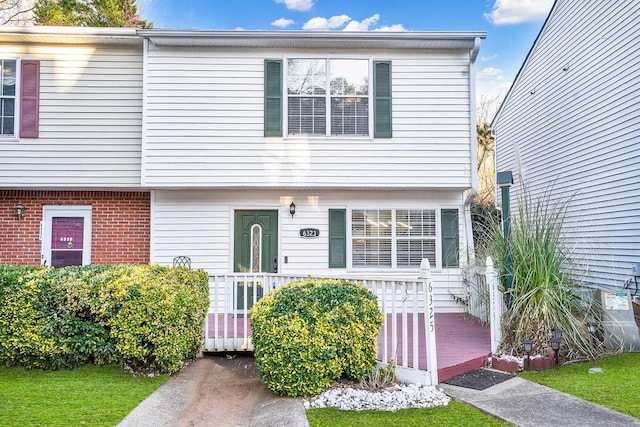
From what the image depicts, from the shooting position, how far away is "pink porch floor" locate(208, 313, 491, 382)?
5.53m

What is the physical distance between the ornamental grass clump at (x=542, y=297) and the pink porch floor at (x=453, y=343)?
0.44 m

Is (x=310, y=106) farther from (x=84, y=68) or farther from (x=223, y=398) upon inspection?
(x=223, y=398)

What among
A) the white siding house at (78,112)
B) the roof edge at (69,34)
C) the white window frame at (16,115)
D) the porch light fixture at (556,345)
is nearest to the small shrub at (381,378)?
the porch light fixture at (556,345)

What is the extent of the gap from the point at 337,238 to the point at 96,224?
473 cm

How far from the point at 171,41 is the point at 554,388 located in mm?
7933

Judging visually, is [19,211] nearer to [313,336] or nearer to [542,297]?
[313,336]

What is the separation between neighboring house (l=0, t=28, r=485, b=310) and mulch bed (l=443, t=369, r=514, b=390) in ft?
12.0

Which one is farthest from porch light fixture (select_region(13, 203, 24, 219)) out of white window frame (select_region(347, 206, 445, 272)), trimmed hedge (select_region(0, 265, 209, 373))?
white window frame (select_region(347, 206, 445, 272))

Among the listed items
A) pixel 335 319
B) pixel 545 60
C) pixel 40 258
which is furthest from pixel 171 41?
pixel 545 60

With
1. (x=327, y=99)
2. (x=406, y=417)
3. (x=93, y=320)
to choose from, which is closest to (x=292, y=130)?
(x=327, y=99)

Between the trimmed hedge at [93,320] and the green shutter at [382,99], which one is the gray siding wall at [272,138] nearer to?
the green shutter at [382,99]

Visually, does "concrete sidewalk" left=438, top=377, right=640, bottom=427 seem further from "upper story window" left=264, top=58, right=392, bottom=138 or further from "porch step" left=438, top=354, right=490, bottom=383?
"upper story window" left=264, top=58, right=392, bottom=138

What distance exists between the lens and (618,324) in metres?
6.24

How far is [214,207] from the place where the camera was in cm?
923
